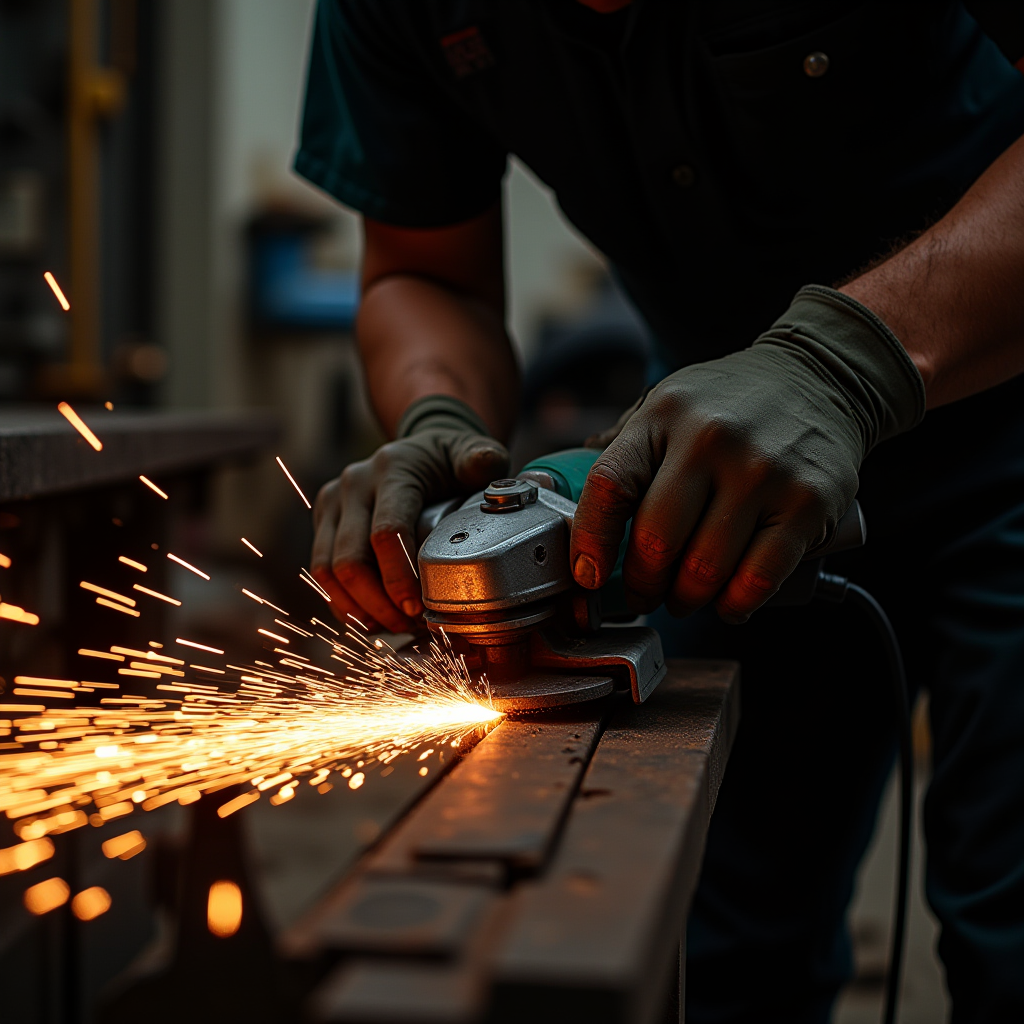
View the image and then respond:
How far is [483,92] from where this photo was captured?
1.53 m

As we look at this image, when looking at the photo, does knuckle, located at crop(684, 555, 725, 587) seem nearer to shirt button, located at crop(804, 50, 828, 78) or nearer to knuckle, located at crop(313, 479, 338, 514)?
knuckle, located at crop(313, 479, 338, 514)

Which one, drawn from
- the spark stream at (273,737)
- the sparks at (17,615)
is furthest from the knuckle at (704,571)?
the sparks at (17,615)

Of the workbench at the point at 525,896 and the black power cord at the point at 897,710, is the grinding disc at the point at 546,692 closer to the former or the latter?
the workbench at the point at 525,896

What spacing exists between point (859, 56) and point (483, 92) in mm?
533

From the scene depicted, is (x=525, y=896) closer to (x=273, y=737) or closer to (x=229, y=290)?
(x=273, y=737)

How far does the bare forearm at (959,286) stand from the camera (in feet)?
3.73

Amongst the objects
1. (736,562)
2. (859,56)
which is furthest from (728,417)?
(859,56)

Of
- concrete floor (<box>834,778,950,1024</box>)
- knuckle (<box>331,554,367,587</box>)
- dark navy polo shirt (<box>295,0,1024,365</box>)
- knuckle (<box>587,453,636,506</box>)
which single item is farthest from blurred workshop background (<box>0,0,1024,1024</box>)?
knuckle (<box>587,453,636,506</box>)

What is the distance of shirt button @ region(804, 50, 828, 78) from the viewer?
52.1 inches

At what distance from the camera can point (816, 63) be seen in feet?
4.36

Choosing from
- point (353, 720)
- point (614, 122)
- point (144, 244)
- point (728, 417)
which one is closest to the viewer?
point (728, 417)

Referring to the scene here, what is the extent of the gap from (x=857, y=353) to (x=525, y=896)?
0.74 meters

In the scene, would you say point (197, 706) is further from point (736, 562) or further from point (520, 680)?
point (736, 562)

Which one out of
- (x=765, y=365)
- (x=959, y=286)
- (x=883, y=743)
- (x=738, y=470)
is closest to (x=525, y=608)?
(x=738, y=470)
